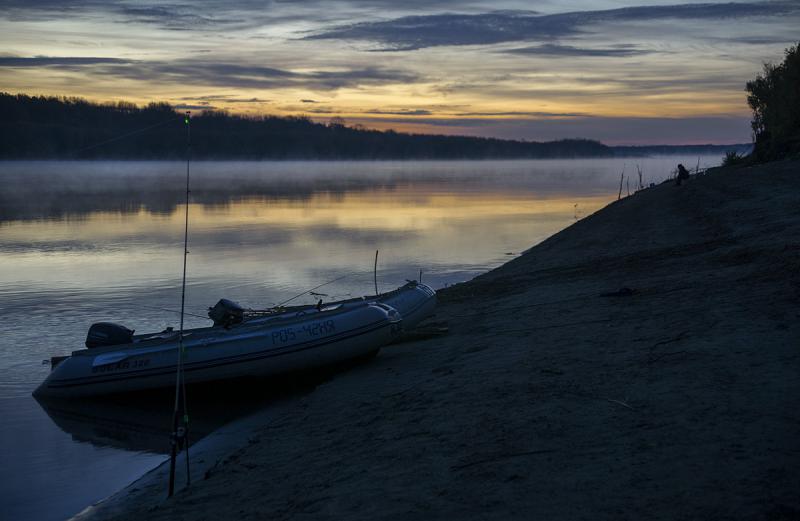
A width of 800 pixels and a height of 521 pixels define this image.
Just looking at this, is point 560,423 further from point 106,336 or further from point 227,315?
point 106,336

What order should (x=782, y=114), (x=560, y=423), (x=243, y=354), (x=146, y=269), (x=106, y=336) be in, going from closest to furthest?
1. (x=560, y=423)
2. (x=243, y=354)
3. (x=106, y=336)
4. (x=146, y=269)
5. (x=782, y=114)

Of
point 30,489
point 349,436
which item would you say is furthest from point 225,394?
point 349,436

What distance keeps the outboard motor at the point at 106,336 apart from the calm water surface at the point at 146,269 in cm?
124

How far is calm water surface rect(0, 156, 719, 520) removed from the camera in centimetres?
1140

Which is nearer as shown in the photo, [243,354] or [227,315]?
[243,354]

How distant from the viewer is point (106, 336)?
14109 mm

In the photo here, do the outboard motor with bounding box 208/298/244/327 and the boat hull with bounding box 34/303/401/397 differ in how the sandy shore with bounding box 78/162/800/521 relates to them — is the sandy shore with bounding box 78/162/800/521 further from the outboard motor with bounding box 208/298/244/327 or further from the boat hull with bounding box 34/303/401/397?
the outboard motor with bounding box 208/298/244/327

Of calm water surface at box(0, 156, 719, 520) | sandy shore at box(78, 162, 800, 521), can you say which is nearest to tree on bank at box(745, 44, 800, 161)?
calm water surface at box(0, 156, 719, 520)

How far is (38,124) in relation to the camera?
646ft

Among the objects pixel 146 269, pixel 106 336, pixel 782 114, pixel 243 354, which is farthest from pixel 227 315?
pixel 782 114

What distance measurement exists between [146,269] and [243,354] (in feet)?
55.4

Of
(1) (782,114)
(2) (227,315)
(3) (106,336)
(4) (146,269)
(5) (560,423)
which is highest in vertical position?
(1) (782,114)

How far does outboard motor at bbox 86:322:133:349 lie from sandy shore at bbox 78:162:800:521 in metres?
3.59

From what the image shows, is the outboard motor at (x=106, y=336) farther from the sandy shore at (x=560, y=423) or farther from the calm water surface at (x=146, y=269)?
the sandy shore at (x=560, y=423)
